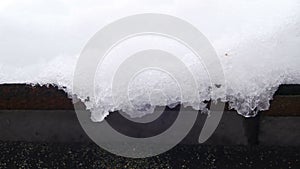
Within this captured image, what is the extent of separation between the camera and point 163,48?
4.11ft

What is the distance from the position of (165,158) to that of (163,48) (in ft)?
1.69

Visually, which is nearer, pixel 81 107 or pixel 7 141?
pixel 81 107

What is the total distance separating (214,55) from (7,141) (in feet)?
3.04

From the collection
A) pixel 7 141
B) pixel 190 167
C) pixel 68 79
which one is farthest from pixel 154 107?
pixel 7 141

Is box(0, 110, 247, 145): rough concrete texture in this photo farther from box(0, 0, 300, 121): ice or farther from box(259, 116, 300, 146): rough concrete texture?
box(0, 0, 300, 121): ice

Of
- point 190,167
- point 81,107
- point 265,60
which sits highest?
point 265,60

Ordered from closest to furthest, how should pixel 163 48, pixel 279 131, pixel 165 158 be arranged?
pixel 163 48, pixel 279 131, pixel 165 158

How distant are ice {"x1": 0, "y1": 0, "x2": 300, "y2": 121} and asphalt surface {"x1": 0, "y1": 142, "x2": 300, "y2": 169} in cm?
38

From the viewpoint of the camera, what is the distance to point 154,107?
3.93 ft

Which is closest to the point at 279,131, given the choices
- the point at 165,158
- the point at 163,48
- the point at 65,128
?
the point at 165,158

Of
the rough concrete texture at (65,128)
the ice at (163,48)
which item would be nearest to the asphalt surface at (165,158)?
the rough concrete texture at (65,128)

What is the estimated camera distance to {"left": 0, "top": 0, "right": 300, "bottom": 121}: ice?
1188mm

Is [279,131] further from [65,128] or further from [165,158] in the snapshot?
[65,128]

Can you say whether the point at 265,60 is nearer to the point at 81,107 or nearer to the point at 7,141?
the point at 81,107
